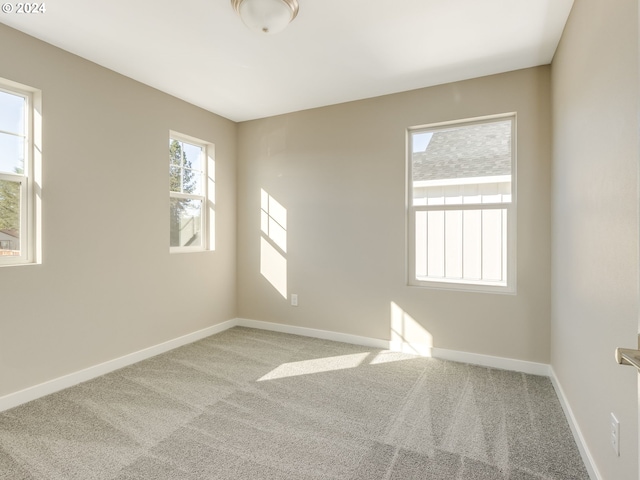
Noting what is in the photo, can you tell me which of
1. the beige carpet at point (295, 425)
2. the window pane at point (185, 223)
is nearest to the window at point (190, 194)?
the window pane at point (185, 223)

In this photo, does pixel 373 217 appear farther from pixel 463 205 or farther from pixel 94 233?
pixel 94 233

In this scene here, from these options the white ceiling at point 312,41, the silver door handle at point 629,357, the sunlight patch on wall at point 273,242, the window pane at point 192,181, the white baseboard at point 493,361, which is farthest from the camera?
the sunlight patch on wall at point 273,242

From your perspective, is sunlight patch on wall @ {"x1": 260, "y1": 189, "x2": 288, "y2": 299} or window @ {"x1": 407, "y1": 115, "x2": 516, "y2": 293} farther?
sunlight patch on wall @ {"x1": 260, "y1": 189, "x2": 288, "y2": 299}

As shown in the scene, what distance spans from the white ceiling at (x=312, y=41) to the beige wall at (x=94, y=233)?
0.76ft

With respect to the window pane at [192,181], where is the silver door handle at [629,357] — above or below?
below

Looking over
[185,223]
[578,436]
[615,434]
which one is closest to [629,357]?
[615,434]

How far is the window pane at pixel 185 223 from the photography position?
3.65m

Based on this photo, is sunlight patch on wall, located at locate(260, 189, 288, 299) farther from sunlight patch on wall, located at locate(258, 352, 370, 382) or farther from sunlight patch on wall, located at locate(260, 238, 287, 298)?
sunlight patch on wall, located at locate(258, 352, 370, 382)

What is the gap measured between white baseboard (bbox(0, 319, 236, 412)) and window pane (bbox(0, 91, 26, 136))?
1.82 meters

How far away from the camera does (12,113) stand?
8.03 feet

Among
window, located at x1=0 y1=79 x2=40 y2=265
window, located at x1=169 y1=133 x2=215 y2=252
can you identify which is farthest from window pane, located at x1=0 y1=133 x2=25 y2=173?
window, located at x1=169 y1=133 x2=215 y2=252

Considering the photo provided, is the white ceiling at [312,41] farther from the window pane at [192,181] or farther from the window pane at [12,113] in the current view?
the window pane at [192,181]

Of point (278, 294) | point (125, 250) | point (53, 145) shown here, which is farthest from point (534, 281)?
point (53, 145)

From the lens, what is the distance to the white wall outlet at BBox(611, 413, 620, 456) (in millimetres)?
1371
